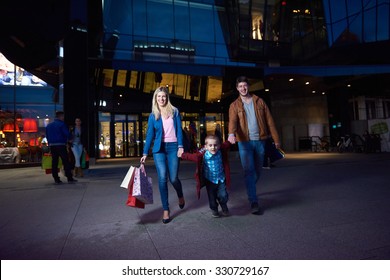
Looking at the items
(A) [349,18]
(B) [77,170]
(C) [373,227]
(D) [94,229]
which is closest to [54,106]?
(B) [77,170]

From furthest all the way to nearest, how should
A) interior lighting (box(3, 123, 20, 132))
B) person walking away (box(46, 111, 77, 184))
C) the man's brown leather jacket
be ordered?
interior lighting (box(3, 123, 20, 132)) < person walking away (box(46, 111, 77, 184)) < the man's brown leather jacket

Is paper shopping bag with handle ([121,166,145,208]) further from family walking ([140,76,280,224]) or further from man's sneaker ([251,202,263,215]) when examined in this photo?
man's sneaker ([251,202,263,215])

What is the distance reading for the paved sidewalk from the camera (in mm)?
2334

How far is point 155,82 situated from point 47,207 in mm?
16016

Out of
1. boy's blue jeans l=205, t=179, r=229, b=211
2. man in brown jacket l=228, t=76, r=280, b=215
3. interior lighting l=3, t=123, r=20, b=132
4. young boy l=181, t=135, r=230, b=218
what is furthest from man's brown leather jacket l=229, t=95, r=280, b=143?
interior lighting l=3, t=123, r=20, b=132

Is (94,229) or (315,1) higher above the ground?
(315,1)

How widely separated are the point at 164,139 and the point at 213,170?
0.75m

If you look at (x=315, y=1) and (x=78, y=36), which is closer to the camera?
(x=78, y=36)

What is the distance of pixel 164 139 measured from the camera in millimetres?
3484

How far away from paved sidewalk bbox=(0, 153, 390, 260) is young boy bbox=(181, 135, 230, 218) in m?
0.29

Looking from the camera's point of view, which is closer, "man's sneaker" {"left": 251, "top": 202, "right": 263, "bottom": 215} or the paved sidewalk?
the paved sidewalk

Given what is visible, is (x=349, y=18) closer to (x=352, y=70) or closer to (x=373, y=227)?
(x=352, y=70)

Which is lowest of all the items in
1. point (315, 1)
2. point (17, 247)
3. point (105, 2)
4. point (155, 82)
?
point (17, 247)
